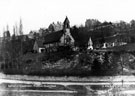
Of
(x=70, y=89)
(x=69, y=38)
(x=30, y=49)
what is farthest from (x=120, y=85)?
(x=30, y=49)

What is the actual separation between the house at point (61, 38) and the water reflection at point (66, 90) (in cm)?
73

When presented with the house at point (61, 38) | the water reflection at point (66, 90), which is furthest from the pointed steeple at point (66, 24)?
the water reflection at point (66, 90)

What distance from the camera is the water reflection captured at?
4246 millimetres

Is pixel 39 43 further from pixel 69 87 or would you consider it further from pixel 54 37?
pixel 69 87

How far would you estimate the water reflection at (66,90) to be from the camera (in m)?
4.25

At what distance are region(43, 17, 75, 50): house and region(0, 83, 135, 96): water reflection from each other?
728 millimetres

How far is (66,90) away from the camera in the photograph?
4.36m

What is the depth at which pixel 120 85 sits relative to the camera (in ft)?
14.0

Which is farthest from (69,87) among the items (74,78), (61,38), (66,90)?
(61,38)

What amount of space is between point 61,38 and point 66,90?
0.90 metres

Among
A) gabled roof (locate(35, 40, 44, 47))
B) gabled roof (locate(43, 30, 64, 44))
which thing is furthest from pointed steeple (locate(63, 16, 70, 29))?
gabled roof (locate(35, 40, 44, 47))

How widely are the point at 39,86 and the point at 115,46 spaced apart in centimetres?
150

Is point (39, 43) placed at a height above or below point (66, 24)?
below

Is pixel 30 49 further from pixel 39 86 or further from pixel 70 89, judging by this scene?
pixel 70 89
